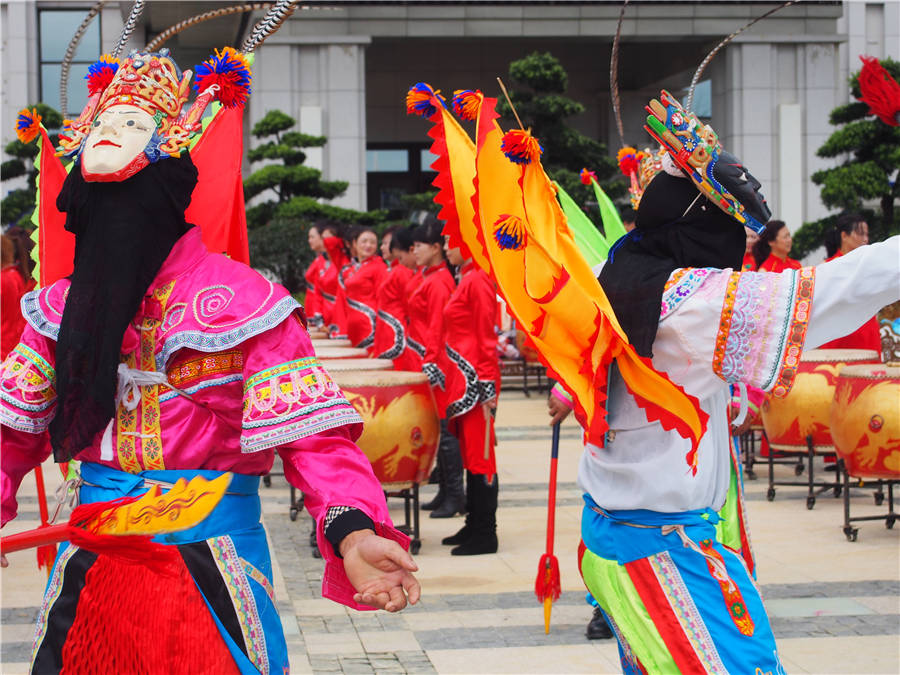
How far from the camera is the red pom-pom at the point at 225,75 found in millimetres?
2754

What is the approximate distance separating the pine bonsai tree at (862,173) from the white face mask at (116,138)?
40.0ft

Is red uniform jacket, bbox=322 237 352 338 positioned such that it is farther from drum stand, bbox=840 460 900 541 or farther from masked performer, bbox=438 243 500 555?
drum stand, bbox=840 460 900 541

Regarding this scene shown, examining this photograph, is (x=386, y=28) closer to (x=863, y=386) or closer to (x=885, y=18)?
(x=885, y=18)

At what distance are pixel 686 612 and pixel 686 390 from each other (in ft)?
1.66

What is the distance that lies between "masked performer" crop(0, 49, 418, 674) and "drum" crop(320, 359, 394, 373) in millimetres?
4042

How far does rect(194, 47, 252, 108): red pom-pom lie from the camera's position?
108 inches

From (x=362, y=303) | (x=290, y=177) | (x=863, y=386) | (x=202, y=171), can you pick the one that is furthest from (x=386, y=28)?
(x=202, y=171)

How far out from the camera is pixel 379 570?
2.13 meters

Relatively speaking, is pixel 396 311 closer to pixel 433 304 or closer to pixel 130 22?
pixel 433 304

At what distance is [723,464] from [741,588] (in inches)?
12.3

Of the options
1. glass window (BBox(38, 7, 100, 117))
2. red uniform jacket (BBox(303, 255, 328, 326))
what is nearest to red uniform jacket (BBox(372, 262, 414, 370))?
red uniform jacket (BBox(303, 255, 328, 326))

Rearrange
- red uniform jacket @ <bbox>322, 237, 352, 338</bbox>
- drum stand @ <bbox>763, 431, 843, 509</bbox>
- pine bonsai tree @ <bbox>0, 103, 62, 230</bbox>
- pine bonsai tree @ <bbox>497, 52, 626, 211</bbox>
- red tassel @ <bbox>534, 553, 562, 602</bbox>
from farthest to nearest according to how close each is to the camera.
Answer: pine bonsai tree @ <bbox>497, 52, 626, 211</bbox> < pine bonsai tree @ <bbox>0, 103, 62, 230</bbox> < red uniform jacket @ <bbox>322, 237, 352, 338</bbox> < drum stand @ <bbox>763, 431, 843, 509</bbox> < red tassel @ <bbox>534, 553, 562, 602</bbox>

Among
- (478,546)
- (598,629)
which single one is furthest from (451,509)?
(598,629)

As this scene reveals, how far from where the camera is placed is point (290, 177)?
16531 millimetres
